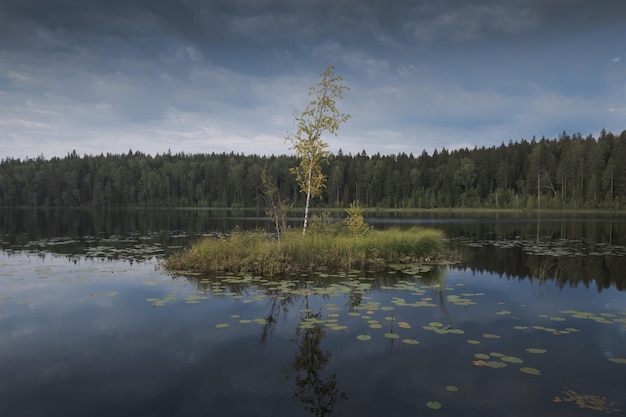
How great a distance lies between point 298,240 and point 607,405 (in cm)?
1262

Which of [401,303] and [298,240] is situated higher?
[298,240]

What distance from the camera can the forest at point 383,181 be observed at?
100000mm

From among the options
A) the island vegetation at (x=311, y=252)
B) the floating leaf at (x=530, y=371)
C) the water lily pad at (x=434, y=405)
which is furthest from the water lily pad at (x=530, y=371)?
the island vegetation at (x=311, y=252)

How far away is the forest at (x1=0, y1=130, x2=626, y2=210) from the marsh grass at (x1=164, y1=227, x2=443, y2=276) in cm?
9063

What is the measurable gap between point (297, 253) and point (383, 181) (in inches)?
5004

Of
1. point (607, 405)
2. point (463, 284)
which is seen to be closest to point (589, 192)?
point (463, 284)

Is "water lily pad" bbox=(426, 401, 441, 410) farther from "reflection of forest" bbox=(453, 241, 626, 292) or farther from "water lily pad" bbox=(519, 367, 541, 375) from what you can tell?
"reflection of forest" bbox=(453, 241, 626, 292)

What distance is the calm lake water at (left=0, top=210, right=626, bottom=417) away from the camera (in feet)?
19.4

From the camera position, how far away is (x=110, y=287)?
1346cm

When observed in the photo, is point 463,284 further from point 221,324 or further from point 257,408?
point 257,408

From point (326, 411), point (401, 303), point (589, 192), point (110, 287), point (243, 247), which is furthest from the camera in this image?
point (589, 192)

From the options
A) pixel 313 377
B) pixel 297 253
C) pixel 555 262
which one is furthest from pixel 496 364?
pixel 555 262

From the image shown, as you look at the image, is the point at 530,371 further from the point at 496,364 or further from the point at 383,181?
the point at 383,181

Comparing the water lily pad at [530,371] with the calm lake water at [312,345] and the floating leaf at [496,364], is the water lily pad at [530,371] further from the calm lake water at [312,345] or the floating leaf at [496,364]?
the floating leaf at [496,364]
